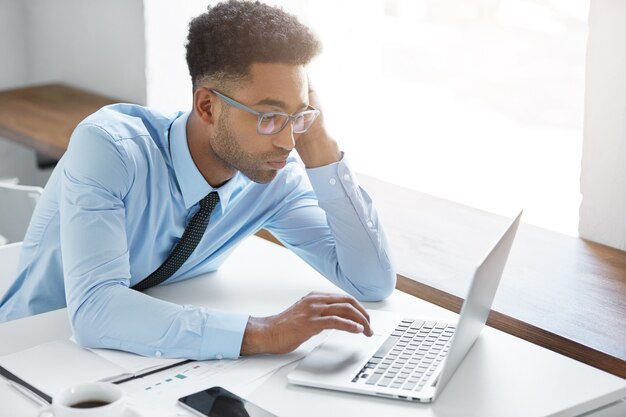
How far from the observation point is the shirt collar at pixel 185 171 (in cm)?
181

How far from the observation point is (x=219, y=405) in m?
1.37

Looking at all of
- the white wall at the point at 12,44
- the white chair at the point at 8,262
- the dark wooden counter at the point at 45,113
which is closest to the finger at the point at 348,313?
the white chair at the point at 8,262

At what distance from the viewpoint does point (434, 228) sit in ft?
8.20

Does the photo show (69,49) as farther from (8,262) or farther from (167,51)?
(8,262)

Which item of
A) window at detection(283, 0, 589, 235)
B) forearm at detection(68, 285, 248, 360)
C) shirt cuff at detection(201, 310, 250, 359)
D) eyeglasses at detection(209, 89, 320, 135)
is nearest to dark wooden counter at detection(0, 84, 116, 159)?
window at detection(283, 0, 589, 235)

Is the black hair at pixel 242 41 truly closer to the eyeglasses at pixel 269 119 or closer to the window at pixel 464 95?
the eyeglasses at pixel 269 119

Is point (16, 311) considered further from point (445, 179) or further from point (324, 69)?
point (324, 69)

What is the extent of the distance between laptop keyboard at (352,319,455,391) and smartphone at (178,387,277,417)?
183 mm

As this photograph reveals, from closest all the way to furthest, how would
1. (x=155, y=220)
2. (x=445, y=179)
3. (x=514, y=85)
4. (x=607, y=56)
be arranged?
(x=155, y=220) < (x=607, y=56) < (x=514, y=85) < (x=445, y=179)

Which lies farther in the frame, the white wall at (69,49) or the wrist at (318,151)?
the white wall at (69,49)

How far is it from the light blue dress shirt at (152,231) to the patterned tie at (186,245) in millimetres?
18

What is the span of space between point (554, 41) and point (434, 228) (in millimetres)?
618

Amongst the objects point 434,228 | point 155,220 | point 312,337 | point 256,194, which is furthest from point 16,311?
point 434,228

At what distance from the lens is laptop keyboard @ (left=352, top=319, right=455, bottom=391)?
1470mm
